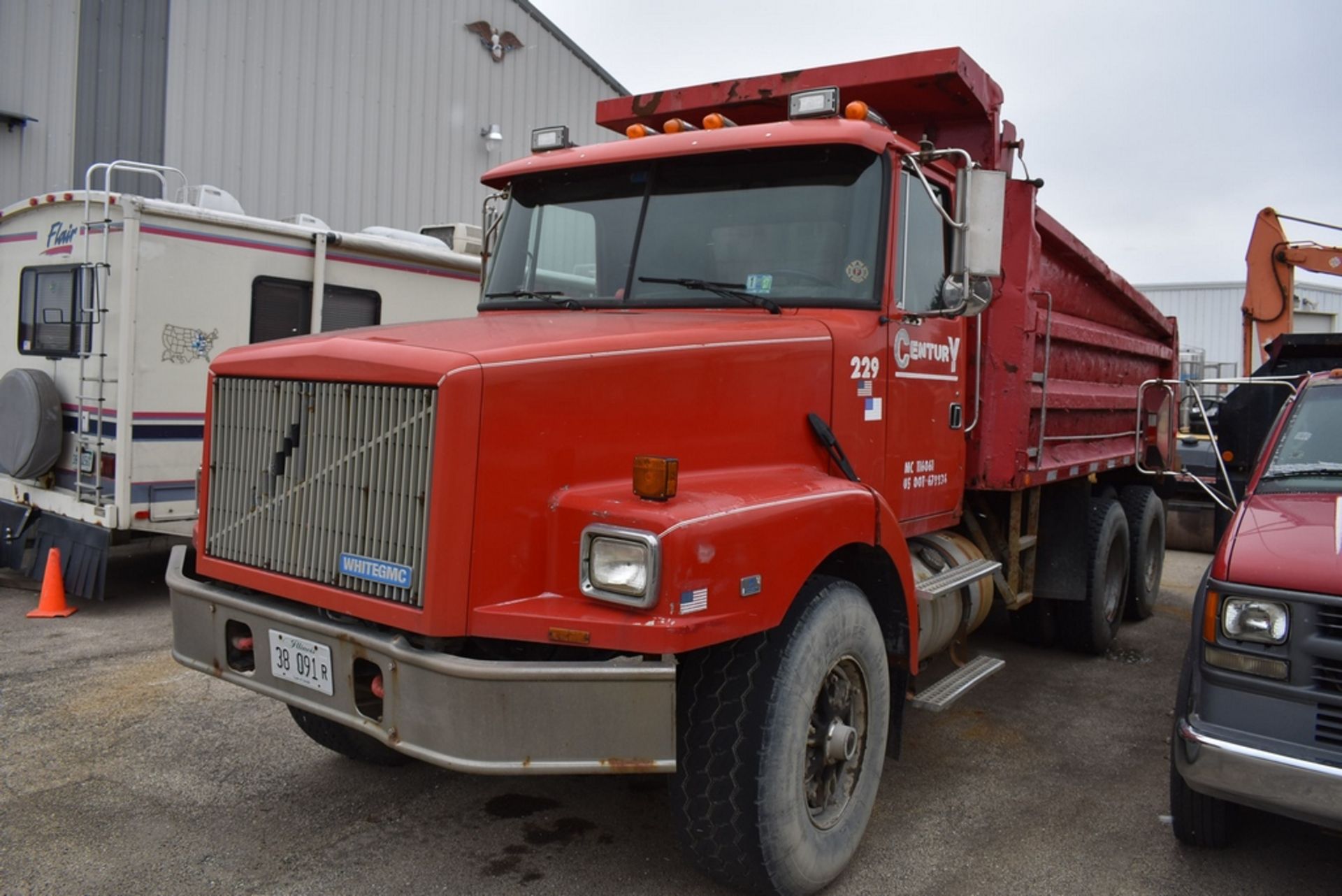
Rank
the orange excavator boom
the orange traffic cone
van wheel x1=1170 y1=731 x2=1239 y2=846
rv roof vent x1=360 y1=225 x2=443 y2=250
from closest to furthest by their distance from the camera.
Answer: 1. van wheel x1=1170 y1=731 x2=1239 y2=846
2. the orange traffic cone
3. rv roof vent x1=360 y1=225 x2=443 y2=250
4. the orange excavator boom

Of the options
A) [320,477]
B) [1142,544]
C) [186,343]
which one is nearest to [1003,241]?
[1142,544]

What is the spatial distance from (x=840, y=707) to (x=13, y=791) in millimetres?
3450

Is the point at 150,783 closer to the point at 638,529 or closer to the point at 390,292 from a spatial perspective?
the point at 638,529

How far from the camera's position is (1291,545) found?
3611mm

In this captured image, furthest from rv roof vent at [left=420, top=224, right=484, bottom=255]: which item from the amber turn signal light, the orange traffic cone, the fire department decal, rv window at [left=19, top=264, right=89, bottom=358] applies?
the amber turn signal light

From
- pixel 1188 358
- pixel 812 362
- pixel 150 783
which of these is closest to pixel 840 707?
pixel 812 362

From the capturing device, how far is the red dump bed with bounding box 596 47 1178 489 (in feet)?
17.3

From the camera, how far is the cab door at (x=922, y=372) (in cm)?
441

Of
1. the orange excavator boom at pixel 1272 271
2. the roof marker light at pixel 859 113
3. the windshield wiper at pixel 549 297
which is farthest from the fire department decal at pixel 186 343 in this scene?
the orange excavator boom at pixel 1272 271

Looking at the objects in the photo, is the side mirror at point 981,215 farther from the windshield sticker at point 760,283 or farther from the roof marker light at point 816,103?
the windshield sticker at point 760,283

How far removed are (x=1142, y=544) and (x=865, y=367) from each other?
4.63 m

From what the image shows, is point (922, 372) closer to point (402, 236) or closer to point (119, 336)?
point (119, 336)

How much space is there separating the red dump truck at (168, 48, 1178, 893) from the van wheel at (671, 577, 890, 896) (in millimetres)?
12

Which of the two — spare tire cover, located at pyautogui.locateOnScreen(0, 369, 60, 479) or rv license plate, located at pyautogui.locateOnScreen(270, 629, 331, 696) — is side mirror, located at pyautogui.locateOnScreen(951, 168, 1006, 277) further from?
spare tire cover, located at pyautogui.locateOnScreen(0, 369, 60, 479)
